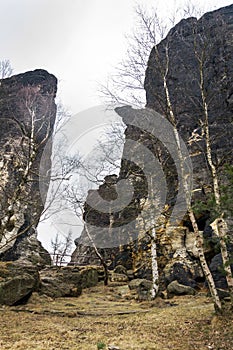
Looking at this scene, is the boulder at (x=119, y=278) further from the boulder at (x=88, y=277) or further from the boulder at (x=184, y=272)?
the boulder at (x=184, y=272)

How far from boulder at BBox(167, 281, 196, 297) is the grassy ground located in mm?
551

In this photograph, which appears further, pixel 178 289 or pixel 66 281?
pixel 66 281

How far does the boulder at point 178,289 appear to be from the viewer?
11509 millimetres

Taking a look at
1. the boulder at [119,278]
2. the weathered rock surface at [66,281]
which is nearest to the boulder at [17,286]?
the weathered rock surface at [66,281]

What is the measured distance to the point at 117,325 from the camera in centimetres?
777

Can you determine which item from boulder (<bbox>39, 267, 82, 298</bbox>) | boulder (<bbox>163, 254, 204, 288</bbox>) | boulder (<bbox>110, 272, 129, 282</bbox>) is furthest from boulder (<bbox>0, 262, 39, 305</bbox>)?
boulder (<bbox>110, 272, 129, 282</bbox>)

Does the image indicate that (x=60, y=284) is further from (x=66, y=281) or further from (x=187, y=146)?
(x=187, y=146)

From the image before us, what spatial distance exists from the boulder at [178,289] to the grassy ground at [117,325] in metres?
0.55

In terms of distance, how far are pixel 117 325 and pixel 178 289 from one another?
15.0 feet

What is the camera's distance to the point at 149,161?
15.5m

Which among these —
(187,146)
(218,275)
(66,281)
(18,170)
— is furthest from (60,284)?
(187,146)

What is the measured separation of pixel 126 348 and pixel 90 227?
19.4 m

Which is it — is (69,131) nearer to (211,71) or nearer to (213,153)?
(213,153)

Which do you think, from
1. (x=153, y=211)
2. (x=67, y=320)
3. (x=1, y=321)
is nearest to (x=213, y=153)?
(x=153, y=211)
